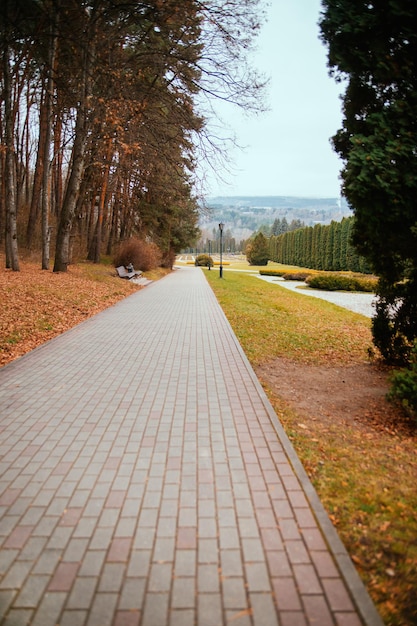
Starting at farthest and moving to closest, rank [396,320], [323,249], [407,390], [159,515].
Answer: [323,249], [396,320], [407,390], [159,515]

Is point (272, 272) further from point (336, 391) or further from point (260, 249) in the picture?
point (336, 391)

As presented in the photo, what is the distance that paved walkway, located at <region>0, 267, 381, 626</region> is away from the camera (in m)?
2.15

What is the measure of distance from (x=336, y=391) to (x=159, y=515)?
3.81 m

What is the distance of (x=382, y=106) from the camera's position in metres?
5.29

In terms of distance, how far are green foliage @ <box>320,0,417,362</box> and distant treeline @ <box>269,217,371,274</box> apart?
26.4 meters

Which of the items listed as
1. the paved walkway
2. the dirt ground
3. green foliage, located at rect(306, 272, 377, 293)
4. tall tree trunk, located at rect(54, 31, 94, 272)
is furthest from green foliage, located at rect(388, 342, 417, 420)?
green foliage, located at rect(306, 272, 377, 293)

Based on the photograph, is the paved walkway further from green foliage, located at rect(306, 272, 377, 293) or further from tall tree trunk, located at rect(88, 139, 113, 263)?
green foliage, located at rect(306, 272, 377, 293)

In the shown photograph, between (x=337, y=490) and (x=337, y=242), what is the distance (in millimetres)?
41040

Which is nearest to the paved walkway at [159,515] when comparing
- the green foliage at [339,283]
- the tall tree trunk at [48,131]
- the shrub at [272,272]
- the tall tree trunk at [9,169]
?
the tall tree trunk at [9,169]

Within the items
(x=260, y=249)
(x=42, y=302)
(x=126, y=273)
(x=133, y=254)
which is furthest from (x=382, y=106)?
(x=260, y=249)

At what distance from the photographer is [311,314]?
13.8 m

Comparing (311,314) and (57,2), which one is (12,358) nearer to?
(311,314)

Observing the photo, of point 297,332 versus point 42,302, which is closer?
point 297,332

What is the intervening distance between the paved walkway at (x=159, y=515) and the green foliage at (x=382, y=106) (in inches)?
114
